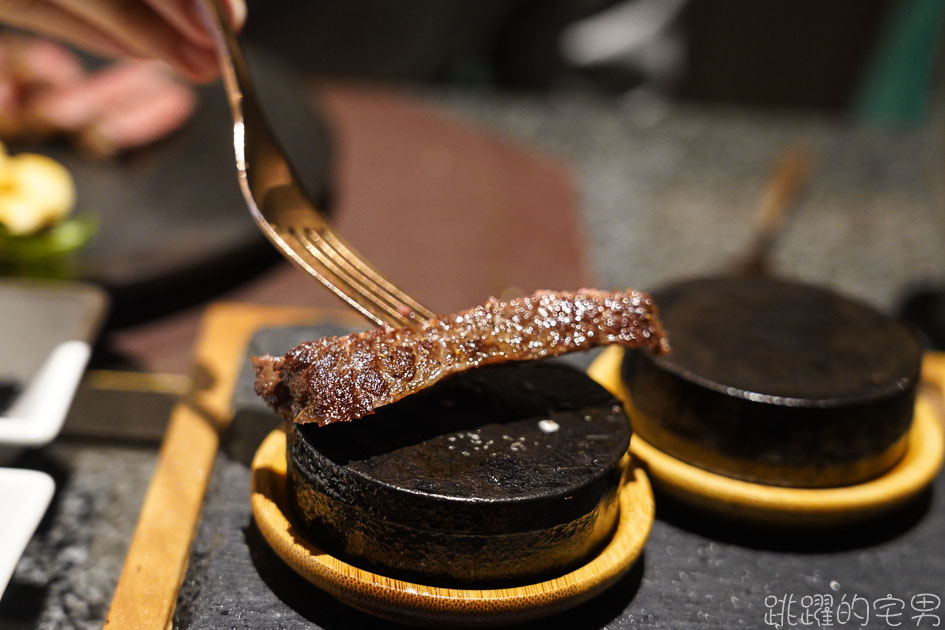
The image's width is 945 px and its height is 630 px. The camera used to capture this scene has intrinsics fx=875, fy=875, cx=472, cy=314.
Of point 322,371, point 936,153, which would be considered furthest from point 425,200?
point 936,153

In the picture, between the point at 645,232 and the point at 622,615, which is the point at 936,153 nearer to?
the point at 645,232

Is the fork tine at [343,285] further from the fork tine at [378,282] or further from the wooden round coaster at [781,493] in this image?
the wooden round coaster at [781,493]

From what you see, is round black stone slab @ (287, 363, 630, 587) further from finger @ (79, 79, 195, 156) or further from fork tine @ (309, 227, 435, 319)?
finger @ (79, 79, 195, 156)

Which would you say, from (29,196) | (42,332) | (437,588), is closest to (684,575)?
(437,588)

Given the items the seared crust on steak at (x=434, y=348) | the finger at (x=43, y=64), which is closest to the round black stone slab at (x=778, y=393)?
the seared crust on steak at (x=434, y=348)

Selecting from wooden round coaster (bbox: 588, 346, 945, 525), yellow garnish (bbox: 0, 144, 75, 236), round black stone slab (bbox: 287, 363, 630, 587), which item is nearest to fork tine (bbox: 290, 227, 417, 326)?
round black stone slab (bbox: 287, 363, 630, 587)
